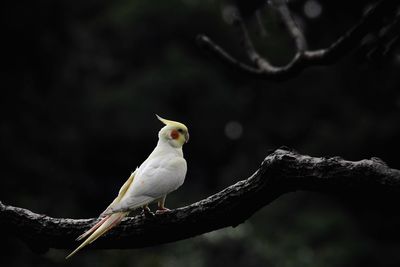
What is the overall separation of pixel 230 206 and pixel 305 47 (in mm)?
1077

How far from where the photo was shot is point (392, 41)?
3.52 m

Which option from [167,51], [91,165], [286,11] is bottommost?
[286,11]

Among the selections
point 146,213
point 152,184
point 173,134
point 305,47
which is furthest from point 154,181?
point 305,47

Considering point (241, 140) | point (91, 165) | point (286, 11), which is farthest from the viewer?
point (241, 140)

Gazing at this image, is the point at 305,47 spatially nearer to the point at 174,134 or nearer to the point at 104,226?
the point at 174,134

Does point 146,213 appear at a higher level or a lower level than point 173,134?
lower

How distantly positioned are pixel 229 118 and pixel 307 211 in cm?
713

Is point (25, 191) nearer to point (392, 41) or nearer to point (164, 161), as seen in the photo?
point (164, 161)

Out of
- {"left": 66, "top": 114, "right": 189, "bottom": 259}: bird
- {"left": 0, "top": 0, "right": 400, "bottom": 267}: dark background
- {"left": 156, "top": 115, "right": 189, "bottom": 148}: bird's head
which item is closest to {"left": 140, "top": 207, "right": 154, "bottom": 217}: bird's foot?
{"left": 66, "top": 114, "right": 189, "bottom": 259}: bird

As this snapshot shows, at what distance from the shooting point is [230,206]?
313 cm

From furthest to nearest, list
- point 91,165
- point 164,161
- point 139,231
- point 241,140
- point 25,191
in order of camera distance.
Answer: point 241,140 < point 91,165 < point 25,191 < point 164,161 < point 139,231

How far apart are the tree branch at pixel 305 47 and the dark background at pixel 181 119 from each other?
4.13 m

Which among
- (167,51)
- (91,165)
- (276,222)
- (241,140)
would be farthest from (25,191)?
(167,51)

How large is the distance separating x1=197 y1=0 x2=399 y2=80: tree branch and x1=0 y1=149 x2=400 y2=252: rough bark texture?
21.2 inches
